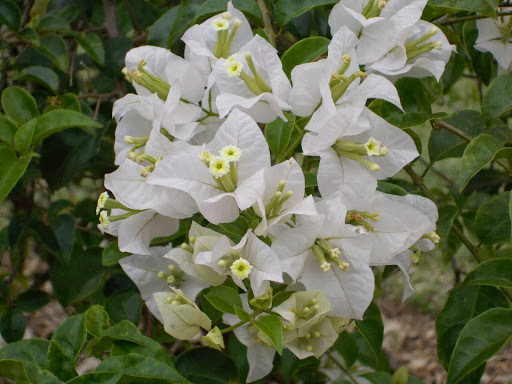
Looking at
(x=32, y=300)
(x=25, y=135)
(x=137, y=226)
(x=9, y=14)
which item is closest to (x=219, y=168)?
(x=137, y=226)

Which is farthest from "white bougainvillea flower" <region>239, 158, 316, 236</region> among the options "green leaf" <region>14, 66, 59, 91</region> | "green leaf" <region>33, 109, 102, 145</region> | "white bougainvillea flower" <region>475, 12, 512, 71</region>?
"green leaf" <region>14, 66, 59, 91</region>

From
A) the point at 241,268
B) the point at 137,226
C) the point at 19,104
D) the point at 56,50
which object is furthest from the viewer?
the point at 56,50

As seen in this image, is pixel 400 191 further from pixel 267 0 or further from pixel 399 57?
pixel 267 0

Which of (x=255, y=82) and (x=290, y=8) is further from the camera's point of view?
(x=290, y=8)

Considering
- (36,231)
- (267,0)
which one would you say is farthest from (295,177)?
(36,231)

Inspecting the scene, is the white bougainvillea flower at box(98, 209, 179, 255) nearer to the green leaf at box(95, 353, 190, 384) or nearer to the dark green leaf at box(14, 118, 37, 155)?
the green leaf at box(95, 353, 190, 384)

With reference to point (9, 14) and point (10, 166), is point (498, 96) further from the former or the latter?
point (9, 14)

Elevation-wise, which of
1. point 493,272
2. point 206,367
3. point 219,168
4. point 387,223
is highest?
point 219,168
